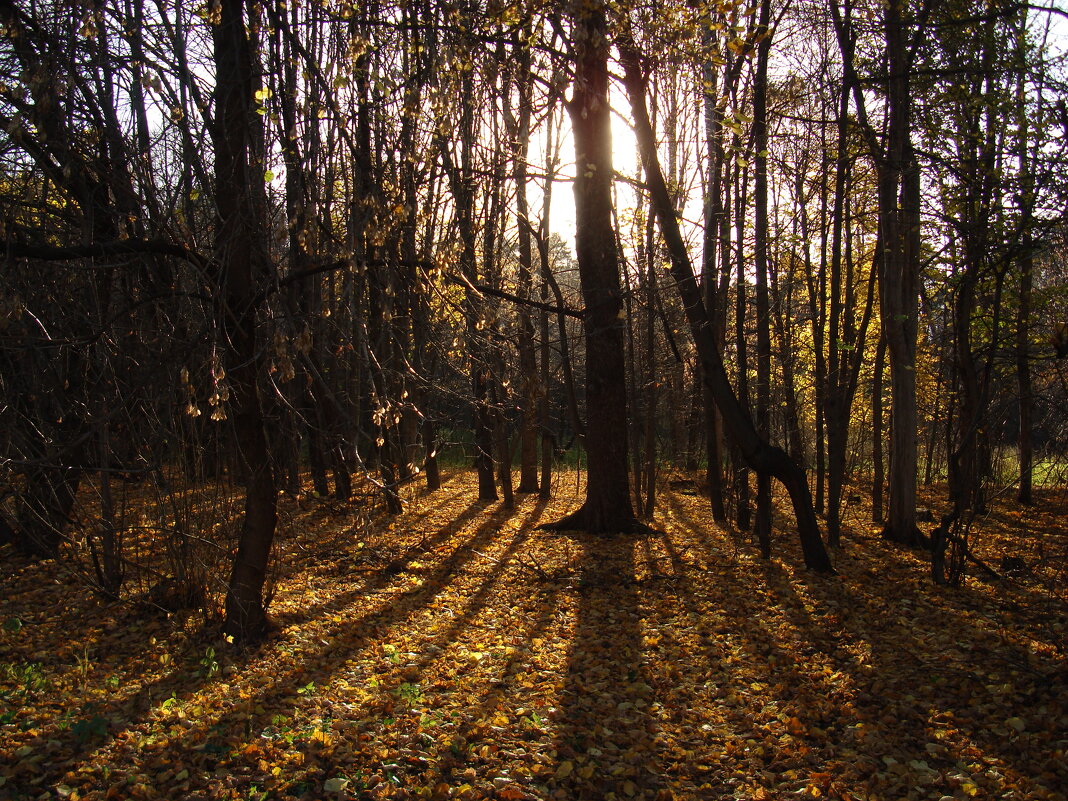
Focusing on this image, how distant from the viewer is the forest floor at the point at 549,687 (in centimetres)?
388

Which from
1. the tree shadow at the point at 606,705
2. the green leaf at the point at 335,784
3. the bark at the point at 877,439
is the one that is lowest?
the tree shadow at the point at 606,705

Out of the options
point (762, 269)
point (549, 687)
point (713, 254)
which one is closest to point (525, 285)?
point (762, 269)

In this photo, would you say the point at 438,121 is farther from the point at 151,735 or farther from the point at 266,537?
the point at 151,735

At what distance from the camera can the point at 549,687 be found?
5.23 metres

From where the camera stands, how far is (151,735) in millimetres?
4078

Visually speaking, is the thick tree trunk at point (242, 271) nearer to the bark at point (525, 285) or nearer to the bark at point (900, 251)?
the bark at point (525, 285)

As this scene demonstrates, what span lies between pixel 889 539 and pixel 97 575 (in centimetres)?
893

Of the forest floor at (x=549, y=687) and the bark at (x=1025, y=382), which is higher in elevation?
the bark at (x=1025, y=382)

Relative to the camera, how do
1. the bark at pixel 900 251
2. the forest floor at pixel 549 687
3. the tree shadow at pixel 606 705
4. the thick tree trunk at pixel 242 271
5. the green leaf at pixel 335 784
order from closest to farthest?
1. the green leaf at pixel 335 784
2. the forest floor at pixel 549 687
3. the tree shadow at pixel 606 705
4. the thick tree trunk at pixel 242 271
5. the bark at pixel 900 251

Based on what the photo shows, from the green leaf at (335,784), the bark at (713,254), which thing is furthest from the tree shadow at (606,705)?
the bark at (713,254)

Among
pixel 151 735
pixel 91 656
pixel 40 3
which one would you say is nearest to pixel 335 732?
pixel 151 735

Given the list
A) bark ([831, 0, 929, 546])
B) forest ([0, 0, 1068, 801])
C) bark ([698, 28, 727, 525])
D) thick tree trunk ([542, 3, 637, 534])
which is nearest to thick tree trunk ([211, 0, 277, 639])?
forest ([0, 0, 1068, 801])

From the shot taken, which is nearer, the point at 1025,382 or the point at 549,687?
the point at 549,687

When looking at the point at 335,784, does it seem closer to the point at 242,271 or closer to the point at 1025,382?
the point at 242,271
